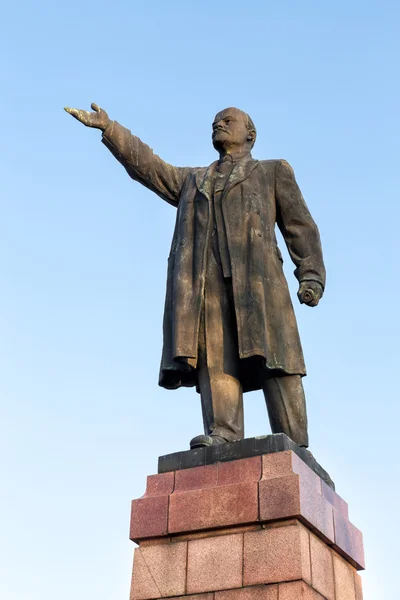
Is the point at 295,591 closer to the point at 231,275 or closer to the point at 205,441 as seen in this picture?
the point at 205,441

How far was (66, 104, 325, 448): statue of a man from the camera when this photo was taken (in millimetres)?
9477

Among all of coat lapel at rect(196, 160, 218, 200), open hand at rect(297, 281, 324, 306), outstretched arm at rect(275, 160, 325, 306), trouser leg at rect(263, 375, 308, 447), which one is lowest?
trouser leg at rect(263, 375, 308, 447)

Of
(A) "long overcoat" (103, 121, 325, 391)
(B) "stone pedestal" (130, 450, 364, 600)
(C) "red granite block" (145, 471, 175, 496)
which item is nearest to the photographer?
(B) "stone pedestal" (130, 450, 364, 600)

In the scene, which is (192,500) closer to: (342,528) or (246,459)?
(246,459)

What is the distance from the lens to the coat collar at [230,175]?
1026cm

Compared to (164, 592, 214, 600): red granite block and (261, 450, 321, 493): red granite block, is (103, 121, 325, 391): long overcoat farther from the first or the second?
(164, 592, 214, 600): red granite block

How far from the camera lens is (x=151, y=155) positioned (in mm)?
10719

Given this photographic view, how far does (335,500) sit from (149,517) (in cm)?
187

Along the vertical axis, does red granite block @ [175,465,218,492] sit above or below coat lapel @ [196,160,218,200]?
below

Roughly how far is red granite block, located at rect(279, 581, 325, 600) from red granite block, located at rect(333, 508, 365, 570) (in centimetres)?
110

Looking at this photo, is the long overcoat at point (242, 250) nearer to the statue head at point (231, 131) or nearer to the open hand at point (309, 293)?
the open hand at point (309, 293)

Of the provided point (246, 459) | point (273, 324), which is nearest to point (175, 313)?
point (273, 324)

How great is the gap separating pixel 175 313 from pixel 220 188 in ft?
5.06

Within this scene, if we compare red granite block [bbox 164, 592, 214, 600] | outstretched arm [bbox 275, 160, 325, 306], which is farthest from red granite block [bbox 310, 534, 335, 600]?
outstretched arm [bbox 275, 160, 325, 306]
